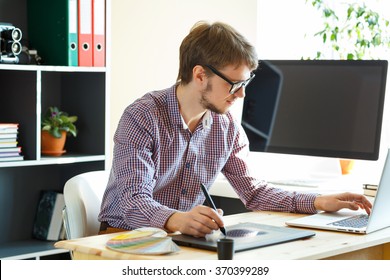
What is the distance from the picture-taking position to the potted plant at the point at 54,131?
3.33 meters

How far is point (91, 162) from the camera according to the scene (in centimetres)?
350

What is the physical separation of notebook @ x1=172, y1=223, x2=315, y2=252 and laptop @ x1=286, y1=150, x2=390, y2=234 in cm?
12

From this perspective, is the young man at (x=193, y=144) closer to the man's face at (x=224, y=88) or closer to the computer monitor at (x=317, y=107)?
the man's face at (x=224, y=88)

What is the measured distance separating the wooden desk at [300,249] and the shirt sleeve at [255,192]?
237mm

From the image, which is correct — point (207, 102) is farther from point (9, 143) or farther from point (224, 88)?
point (9, 143)

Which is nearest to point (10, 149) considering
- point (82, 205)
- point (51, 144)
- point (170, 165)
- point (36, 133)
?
point (36, 133)

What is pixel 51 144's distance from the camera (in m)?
3.34

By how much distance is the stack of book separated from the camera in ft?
10.2

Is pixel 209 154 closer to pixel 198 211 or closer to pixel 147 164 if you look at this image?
pixel 147 164

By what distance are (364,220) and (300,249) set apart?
0.47 metres

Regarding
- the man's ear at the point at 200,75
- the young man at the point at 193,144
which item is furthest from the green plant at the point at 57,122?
the man's ear at the point at 200,75

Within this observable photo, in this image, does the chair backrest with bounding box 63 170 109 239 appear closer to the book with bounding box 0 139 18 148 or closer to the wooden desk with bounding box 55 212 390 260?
the wooden desk with bounding box 55 212 390 260
